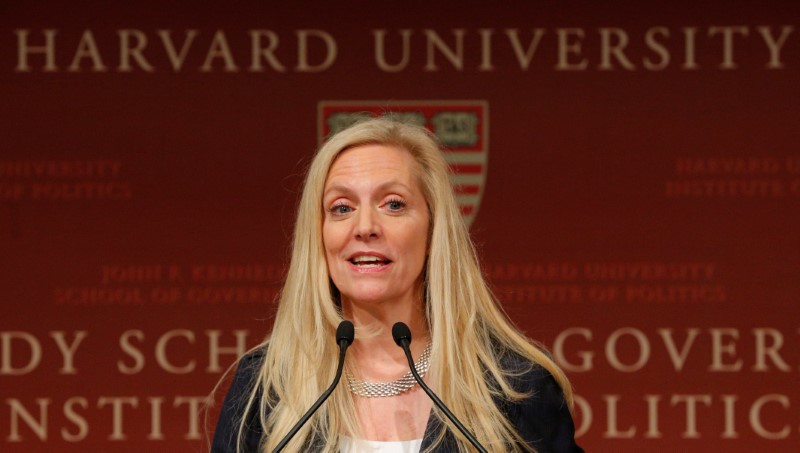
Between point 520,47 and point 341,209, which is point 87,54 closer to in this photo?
point 520,47

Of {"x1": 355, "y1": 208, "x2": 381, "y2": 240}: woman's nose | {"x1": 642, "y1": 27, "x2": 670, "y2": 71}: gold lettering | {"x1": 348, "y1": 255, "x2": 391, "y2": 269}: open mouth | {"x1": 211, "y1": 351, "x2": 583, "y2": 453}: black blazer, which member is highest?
{"x1": 642, "y1": 27, "x2": 670, "y2": 71}: gold lettering

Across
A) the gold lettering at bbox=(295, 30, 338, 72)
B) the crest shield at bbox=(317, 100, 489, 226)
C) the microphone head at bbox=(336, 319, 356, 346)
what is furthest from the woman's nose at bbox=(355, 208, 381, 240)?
the gold lettering at bbox=(295, 30, 338, 72)

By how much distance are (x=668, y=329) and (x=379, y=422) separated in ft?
6.39

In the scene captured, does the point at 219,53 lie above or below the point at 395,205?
above

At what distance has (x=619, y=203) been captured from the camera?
3.86 metres

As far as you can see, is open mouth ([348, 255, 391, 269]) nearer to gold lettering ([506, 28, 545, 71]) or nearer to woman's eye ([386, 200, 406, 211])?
woman's eye ([386, 200, 406, 211])

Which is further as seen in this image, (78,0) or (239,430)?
(78,0)

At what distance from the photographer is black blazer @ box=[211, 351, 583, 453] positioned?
210 cm

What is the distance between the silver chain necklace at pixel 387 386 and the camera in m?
2.17

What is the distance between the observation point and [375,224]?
2102mm

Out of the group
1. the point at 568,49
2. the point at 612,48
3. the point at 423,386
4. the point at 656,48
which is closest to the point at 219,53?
the point at 568,49

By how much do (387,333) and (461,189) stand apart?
171 cm

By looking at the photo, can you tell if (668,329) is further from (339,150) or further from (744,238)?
(339,150)

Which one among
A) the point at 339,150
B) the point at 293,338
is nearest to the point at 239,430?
the point at 293,338
